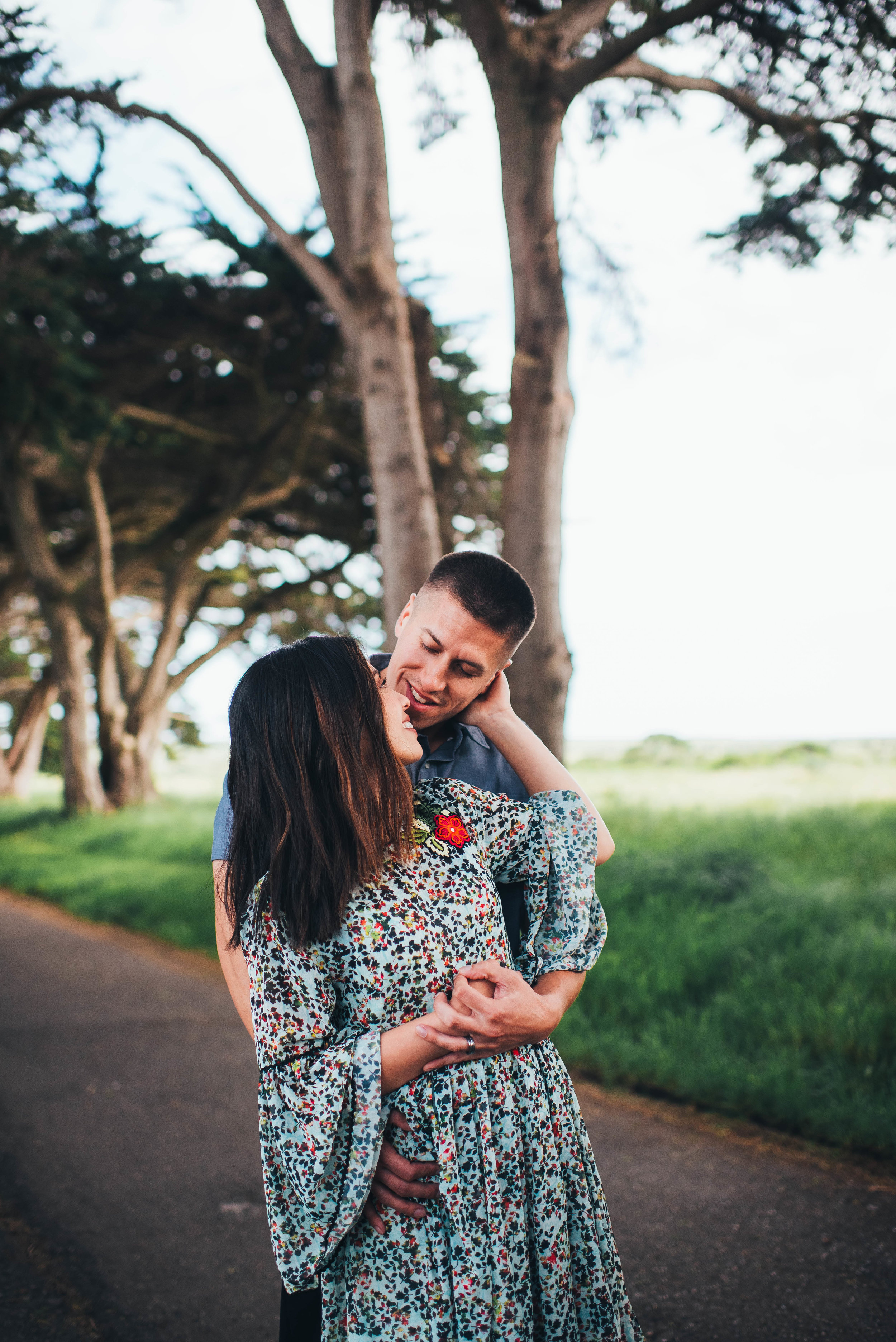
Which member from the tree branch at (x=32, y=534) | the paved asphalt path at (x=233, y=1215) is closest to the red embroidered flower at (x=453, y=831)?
the paved asphalt path at (x=233, y=1215)

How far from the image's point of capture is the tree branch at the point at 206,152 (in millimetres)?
5852

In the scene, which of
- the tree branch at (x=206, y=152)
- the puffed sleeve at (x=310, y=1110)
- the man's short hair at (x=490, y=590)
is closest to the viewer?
the puffed sleeve at (x=310, y=1110)

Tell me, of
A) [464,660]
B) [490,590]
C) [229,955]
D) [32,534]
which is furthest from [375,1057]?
[32,534]

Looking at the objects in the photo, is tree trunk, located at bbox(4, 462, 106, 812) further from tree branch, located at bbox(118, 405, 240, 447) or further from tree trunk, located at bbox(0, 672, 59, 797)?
tree trunk, located at bbox(0, 672, 59, 797)

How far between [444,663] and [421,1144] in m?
1.14

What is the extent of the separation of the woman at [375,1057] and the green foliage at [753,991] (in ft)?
8.42

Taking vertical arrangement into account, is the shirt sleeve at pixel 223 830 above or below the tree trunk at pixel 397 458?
below

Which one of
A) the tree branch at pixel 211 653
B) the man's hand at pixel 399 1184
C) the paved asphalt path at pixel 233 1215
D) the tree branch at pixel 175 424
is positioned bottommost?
the paved asphalt path at pixel 233 1215

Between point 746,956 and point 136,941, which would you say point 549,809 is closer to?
point 746,956

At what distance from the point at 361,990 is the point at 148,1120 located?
3.35 metres

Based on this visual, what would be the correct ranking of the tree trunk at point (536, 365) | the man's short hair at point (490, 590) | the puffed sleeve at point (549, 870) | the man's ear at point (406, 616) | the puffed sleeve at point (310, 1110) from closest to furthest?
the puffed sleeve at point (310, 1110) < the puffed sleeve at point (549, 870) < the man's short hair at point (490, 590) < the man's ear at point (406, 616) < the tree trunk at point (536, 365)

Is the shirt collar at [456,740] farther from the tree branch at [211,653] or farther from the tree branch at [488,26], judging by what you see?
the tree branch at [211,653]

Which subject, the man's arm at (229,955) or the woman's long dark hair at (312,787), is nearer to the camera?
the woman's long dark hair at (312,787)

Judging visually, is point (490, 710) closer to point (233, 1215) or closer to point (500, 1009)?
point (500, 1009)
